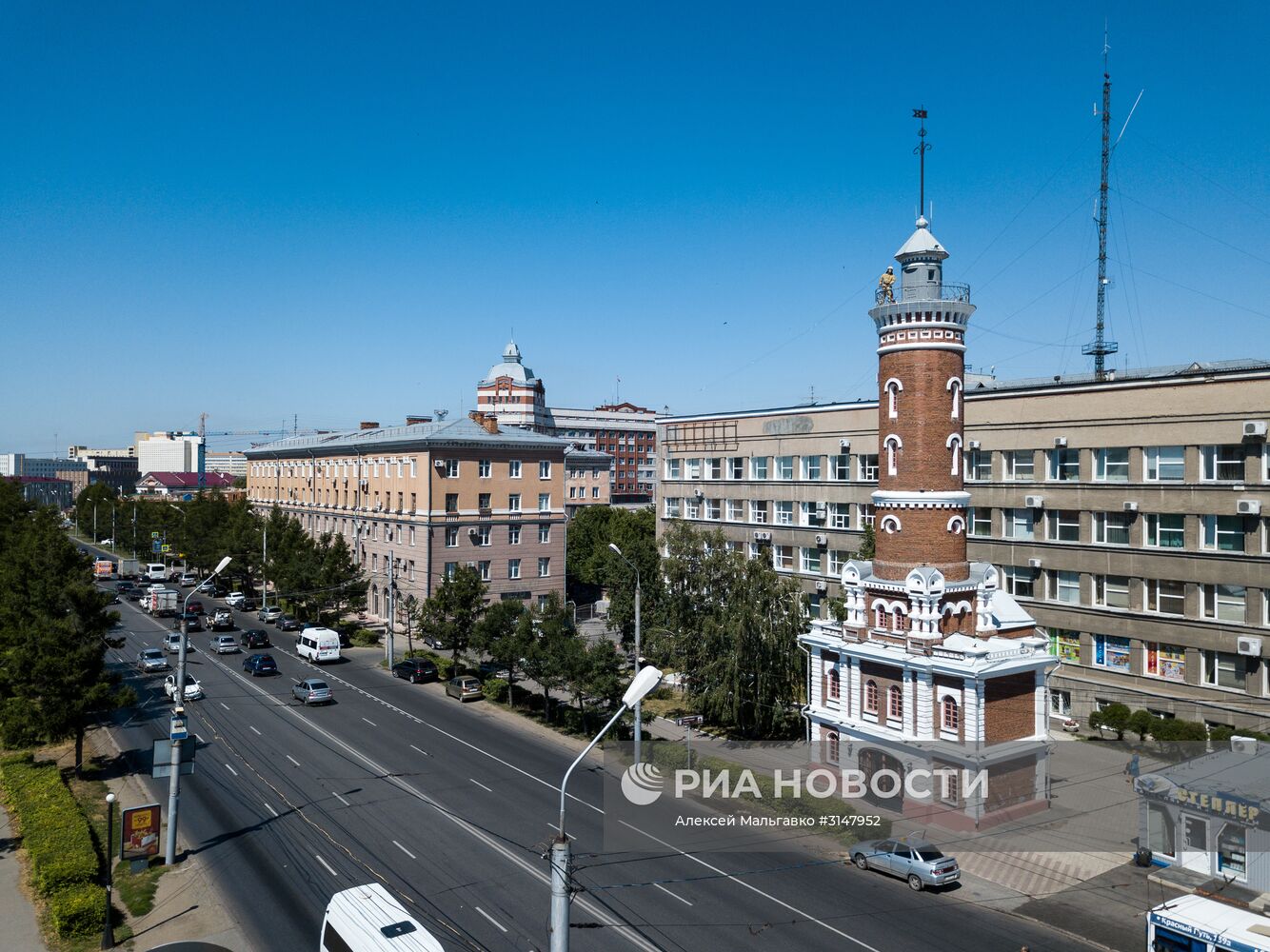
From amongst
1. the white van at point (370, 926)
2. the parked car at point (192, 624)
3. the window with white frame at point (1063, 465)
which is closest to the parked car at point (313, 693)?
the parked car at point (192, 624)

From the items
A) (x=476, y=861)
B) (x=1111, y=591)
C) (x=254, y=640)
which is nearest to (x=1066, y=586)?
(x=1111, y=591)

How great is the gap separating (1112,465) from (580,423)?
128 metres

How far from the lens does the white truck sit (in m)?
70.4

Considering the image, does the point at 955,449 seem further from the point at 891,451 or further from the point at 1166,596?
the point at 1166,596

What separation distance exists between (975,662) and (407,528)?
46528 mm

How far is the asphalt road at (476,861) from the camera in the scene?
2061 cm

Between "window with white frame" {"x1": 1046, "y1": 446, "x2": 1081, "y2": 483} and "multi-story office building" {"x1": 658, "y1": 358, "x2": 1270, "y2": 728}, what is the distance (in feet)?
0.21

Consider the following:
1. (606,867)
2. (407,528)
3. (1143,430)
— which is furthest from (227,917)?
(407,528)

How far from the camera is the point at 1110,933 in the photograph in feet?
69.2

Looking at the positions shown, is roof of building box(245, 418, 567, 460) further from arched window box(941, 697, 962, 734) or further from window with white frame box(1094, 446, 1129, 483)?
arched window box(941, 697, 962, 734)

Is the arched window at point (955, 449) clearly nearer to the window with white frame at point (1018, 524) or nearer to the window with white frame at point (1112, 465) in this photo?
the window with white frame at point (1112, 465)

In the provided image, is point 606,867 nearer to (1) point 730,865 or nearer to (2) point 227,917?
(1) point 730,865

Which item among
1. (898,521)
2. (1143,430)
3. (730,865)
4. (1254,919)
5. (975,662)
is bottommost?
(730,865)

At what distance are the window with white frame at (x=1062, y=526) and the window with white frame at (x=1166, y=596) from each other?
152 inches
